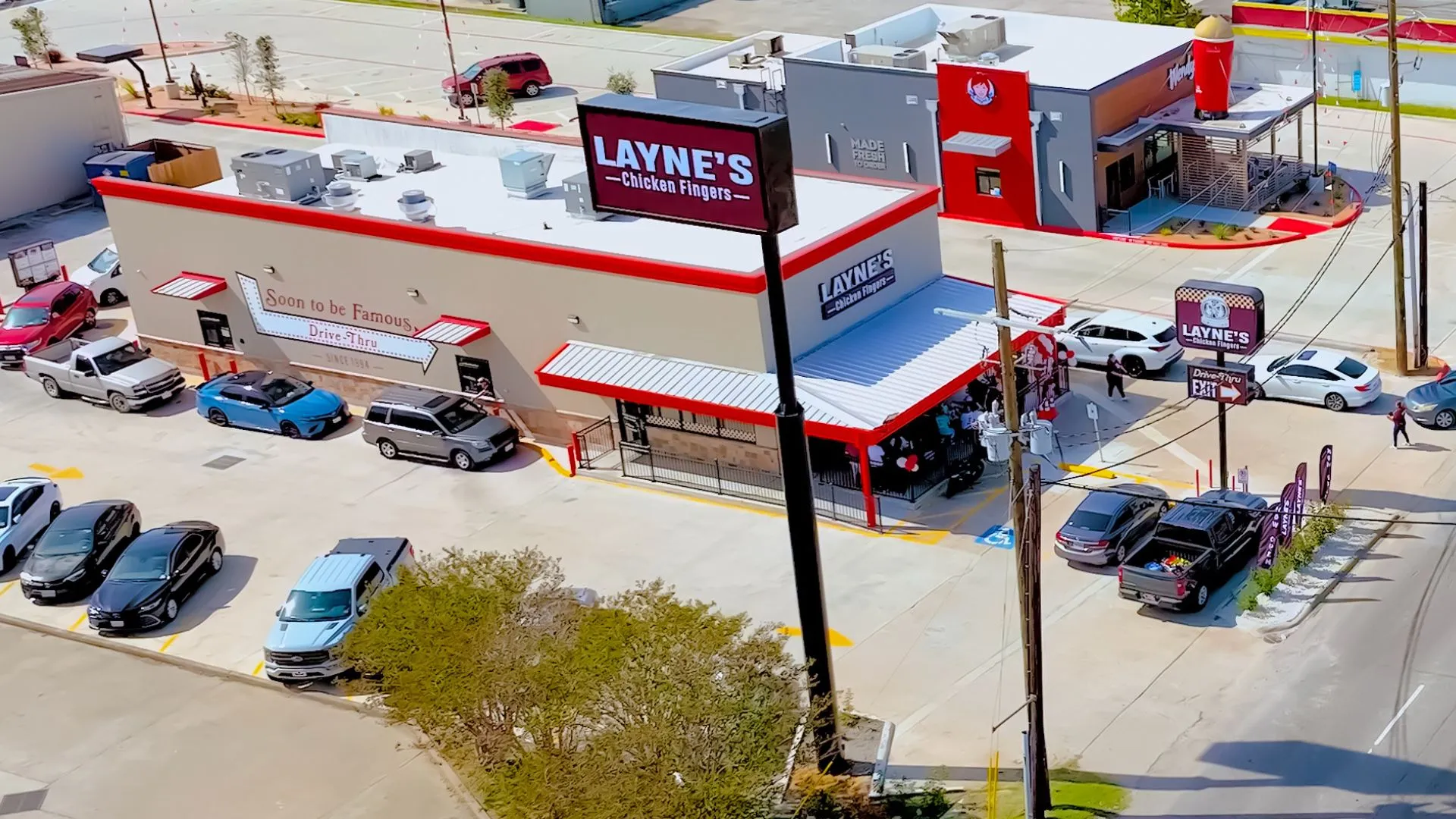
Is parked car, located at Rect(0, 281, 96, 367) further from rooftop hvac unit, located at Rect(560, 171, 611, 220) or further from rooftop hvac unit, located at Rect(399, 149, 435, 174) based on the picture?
rooftop hvac unit, located at Rect(560, 171, 611, 220)

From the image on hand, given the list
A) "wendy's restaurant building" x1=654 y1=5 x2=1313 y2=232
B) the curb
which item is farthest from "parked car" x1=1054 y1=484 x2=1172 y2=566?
"wendy's restaurant building" x1=654 y1=5 x2=1313 y2=232

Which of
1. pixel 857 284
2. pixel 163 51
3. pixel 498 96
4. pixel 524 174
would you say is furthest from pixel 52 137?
pixel 857 284

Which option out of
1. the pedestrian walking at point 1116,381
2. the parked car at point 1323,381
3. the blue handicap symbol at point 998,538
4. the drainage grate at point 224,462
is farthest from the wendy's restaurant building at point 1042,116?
the drainage grate at point 224,462

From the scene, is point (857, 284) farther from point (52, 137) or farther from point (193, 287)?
point (52, 137)

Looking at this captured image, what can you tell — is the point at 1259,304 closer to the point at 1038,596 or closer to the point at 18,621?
the point at 1038,596

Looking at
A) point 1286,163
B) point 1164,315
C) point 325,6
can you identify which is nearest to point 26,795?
point 1164,315

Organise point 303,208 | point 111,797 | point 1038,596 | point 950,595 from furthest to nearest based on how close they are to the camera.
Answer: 1. point 303,208
2. point 950,595
3. point 111,797
4. point 1038,596
